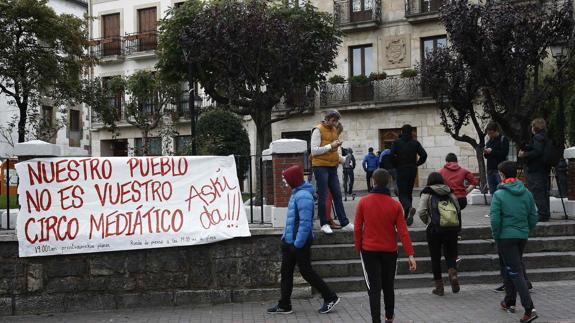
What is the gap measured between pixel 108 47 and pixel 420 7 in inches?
702

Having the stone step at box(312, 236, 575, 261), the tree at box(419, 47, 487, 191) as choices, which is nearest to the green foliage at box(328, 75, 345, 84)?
the tree at box(419, 47, 487, 191)

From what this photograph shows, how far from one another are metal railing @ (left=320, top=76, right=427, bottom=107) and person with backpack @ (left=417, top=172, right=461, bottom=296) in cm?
1823

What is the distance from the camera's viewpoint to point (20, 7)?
1534 cm

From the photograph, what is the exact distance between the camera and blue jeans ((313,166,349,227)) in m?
9.11

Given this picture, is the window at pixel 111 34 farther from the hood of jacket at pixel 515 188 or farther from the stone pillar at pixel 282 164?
the hood of jacket at pixel 515 188

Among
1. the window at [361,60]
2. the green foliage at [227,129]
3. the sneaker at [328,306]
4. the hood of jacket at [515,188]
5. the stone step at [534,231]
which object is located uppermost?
the window at [361,60]

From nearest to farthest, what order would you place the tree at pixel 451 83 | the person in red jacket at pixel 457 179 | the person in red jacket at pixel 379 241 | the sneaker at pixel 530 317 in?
the person in red jacket at pixel 379 241 → the sneaker at pixel 530 317 → the person in red jacket at pixel 457 179 → the tree at pixel 451 83

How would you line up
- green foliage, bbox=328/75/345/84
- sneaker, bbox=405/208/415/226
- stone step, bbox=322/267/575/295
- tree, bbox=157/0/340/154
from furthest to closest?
1. green foliage, bbox=328/75/345/84
2. tree, bbox=157/0/340/154
3. sneaker, bbox=405/208/415/226
4. stone step, bbox=322/267/575/295

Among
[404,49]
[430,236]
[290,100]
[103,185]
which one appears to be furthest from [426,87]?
[103,185]

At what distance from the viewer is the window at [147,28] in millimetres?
33578

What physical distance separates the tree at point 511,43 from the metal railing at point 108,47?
2449cm

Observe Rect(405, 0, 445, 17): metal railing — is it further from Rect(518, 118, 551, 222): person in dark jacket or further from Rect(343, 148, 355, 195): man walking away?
Rect(518, 118, 551, 222): person in dark jacket

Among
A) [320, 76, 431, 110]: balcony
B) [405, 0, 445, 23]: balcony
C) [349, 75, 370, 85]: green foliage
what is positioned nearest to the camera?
[405, 0, 445, 23]: balcony

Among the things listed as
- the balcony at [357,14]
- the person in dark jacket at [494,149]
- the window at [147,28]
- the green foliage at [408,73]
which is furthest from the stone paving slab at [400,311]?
the window at [147,28]
